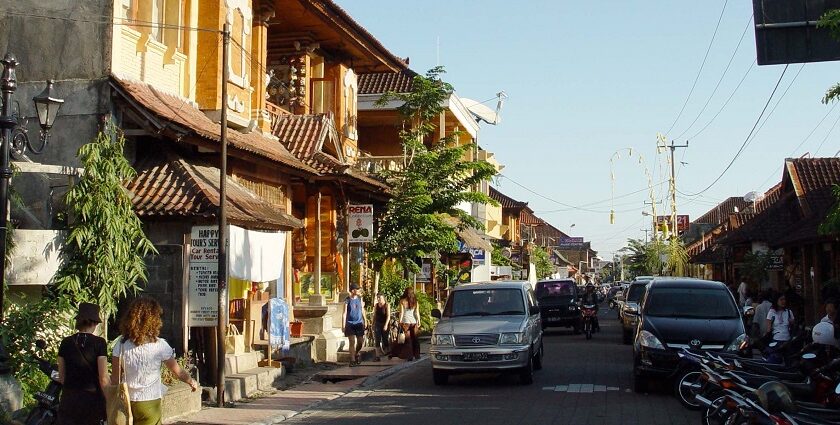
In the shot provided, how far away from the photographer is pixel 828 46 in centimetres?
1395

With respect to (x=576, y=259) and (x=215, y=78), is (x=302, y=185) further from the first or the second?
(x=576, y=259)

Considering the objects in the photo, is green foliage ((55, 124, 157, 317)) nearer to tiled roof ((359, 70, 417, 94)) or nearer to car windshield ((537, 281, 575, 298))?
car windshield ((537, 281, 575, 298))

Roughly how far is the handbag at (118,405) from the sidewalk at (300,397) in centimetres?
515

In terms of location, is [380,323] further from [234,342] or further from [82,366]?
[82,366]

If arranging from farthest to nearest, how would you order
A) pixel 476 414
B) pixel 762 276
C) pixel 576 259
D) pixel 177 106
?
pixel 576 259
pixel 762 276
pixel 177 106
pixel 476 414

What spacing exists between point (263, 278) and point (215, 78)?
448cm

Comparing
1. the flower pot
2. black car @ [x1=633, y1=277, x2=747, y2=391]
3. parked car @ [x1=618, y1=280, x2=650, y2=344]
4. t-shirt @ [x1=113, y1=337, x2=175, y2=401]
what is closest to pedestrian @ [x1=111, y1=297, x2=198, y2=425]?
t-shirt @ [x1=113, y1=337, x2=175, y2=401]

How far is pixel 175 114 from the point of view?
1594 cm

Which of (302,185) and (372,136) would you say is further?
(372,136)

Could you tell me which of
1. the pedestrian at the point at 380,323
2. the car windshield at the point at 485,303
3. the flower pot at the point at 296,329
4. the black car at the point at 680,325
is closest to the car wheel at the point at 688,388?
the black car at the point at 680,325

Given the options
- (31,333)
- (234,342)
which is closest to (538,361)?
(234,342)

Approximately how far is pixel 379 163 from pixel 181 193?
49.7 feet

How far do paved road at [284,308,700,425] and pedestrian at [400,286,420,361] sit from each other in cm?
170

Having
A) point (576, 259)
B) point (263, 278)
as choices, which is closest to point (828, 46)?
point (263, 278)
